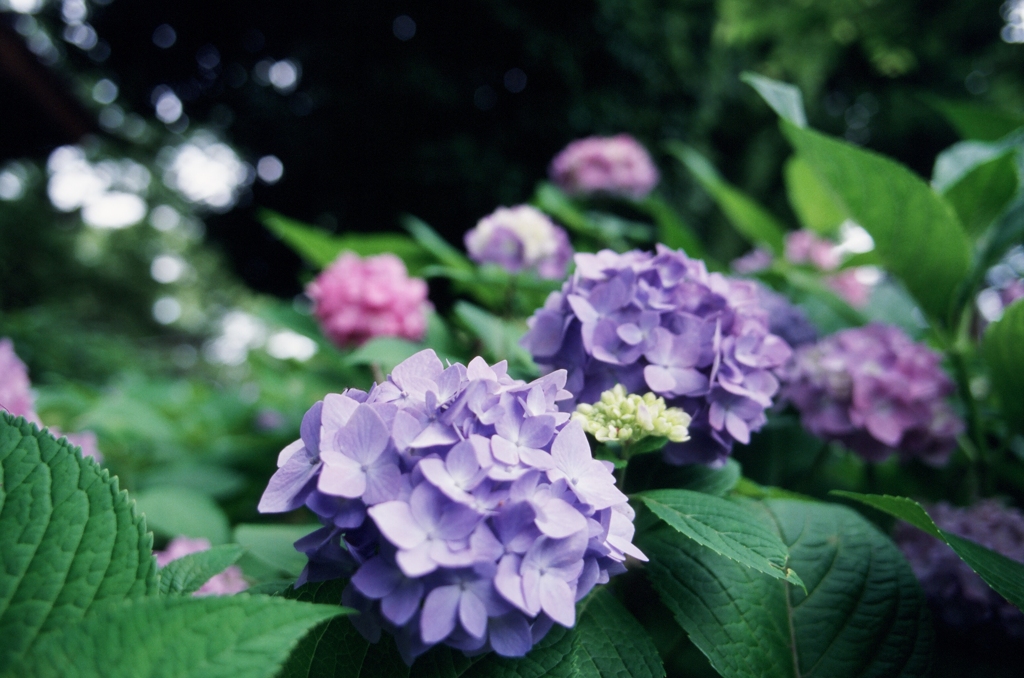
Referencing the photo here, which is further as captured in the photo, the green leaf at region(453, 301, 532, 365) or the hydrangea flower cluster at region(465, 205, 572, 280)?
the hydrangea flower cluster at region(465, 205, 572, 280)

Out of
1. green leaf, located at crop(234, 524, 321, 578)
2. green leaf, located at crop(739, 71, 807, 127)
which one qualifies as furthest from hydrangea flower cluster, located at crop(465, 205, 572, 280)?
green leaf, located at crop(234, 524, 321, 578)

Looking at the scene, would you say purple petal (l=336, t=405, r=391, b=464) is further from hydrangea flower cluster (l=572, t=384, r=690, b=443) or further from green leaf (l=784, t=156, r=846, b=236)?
green leaf (l=784, t=156, r=846, b=236)

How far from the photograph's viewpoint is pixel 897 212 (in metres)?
1.09

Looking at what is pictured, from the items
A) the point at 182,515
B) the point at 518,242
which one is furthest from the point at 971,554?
the point at 182,515

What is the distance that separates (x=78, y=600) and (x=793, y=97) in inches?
49.2

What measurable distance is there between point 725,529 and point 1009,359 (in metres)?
0.76

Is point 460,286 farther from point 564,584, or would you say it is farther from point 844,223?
point 564,584

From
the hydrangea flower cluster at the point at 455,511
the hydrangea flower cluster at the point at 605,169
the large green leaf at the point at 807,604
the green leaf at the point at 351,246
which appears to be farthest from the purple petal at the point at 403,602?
the hydrangea flower cluster at the point at 605,169

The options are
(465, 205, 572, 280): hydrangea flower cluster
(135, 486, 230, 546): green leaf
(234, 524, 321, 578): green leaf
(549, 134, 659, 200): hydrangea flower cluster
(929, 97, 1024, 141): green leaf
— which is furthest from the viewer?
(549, 134, 659, 200): hydrangea flower cluster

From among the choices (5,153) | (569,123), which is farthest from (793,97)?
(5,153)

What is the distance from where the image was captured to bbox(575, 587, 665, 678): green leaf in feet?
2.13

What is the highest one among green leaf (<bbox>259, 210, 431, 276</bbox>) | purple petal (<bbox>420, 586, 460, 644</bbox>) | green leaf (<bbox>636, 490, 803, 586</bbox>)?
green leaf (<bbox>259, 210, 431, 276</bbox>)

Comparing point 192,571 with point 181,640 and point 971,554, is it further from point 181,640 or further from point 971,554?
point 971,554

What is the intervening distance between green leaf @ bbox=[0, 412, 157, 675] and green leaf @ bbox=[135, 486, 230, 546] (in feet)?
2.15
